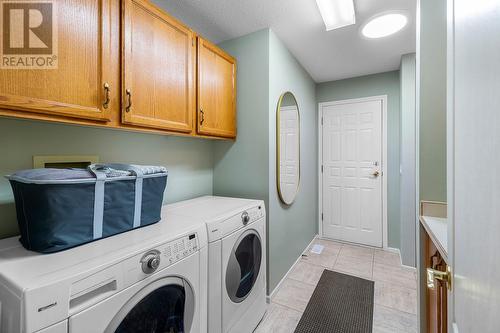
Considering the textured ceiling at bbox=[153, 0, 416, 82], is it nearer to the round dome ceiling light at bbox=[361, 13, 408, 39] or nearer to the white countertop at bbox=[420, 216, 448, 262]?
the round dome ceiling light at bbox=[361, 13, 408, 39]

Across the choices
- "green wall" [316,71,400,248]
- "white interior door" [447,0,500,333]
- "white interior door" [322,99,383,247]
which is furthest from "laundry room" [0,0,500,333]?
"white interior door" [322,99,383,247]

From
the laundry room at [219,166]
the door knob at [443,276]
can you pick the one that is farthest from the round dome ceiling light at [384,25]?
the door knob at [443,276]

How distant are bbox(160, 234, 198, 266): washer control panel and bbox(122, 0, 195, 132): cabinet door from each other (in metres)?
0.69

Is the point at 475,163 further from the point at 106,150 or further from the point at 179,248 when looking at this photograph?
the point at 106,150

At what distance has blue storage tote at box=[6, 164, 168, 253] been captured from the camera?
0.79 meters

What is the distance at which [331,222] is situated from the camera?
3.38 meters

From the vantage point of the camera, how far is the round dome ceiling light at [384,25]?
1835mm

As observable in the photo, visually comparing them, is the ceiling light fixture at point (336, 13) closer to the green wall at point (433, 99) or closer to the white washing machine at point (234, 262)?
the green wall at point (433, 99)

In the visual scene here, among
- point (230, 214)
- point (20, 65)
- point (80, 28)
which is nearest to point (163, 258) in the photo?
point (230, 214)

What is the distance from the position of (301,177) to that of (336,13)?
5.58 feet

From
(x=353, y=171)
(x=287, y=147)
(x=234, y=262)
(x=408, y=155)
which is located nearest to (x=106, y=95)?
(x=234, y=262)

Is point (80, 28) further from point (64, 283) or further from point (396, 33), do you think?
point (396, 33)

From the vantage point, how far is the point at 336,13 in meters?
1.71

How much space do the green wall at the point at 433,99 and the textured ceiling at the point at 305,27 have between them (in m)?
0.68
